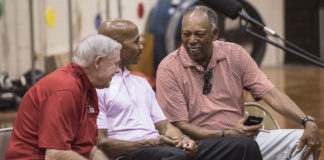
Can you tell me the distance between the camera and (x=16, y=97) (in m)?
5.80

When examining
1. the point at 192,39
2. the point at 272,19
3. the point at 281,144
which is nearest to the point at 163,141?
the point at 192,39

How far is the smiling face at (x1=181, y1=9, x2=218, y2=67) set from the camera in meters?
2.58

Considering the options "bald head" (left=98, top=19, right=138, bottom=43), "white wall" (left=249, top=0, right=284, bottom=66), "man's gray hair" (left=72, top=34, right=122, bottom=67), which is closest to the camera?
"man's gray hair" (left=72, top=34, right=122, bottom=67)

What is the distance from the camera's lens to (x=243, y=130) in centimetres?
241

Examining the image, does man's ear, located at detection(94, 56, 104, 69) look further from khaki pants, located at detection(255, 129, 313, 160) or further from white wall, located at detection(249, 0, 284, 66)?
white wall, located at detection(249, 0, 284, 66)

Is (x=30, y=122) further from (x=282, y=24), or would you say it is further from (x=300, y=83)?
(x=282, y=24)

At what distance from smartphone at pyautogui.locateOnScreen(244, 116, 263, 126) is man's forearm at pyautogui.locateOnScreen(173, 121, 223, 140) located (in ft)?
0.49

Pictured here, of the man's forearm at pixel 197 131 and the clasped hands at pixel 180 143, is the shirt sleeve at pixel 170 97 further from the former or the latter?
the clasped hands at pixel 180 143

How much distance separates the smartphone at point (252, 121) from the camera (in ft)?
7.77

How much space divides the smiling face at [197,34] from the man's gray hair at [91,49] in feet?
2.56

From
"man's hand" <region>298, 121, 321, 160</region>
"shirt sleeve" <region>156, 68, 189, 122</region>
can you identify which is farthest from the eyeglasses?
"man's hand" <region>298, 121, 321, 160</region>

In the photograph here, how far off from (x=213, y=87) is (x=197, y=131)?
25 cm

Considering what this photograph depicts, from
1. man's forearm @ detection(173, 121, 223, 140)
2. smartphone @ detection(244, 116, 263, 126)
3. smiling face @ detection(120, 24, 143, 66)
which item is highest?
smiling face @ detection(120, 24, 143, 66)

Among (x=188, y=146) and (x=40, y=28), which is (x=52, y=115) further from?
(x=40, y=28)
